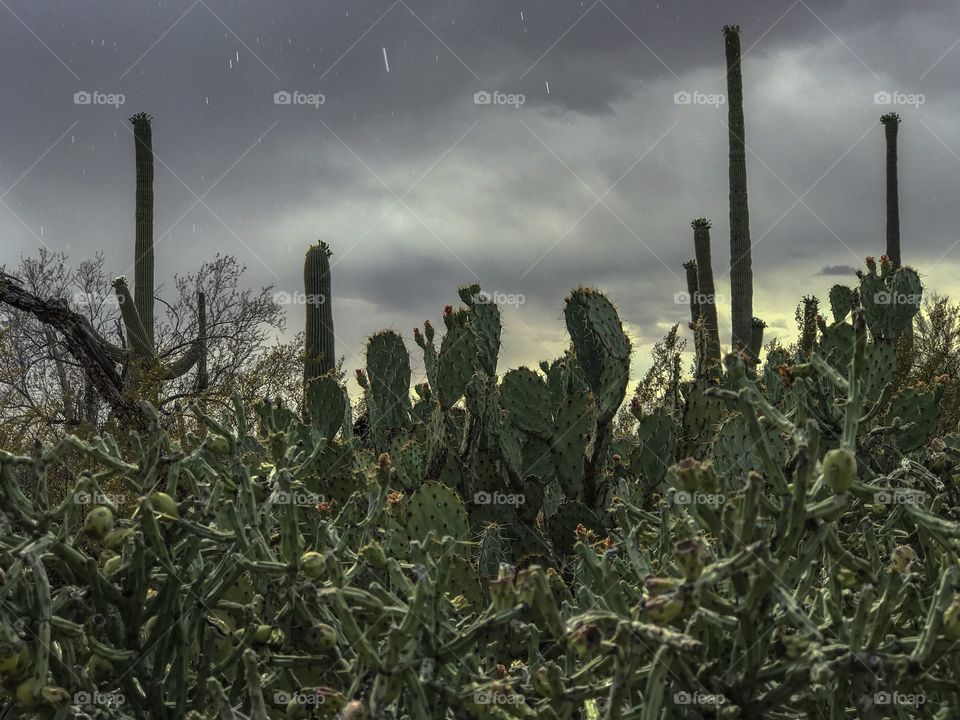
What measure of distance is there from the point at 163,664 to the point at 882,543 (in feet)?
Answer: 4.83

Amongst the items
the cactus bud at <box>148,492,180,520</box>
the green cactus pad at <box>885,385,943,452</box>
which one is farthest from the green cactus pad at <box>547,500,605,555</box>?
the cactus bud at <box>148,492,180,520</box>

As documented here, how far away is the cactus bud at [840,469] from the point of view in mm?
1123

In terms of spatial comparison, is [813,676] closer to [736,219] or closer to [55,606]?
[55,606]

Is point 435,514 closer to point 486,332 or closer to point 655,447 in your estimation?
point 655,447

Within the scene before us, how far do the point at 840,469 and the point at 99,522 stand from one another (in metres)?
1.06

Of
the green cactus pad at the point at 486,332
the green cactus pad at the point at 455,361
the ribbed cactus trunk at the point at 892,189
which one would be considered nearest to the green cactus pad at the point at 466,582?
the green cactus pad at the point at 455,361

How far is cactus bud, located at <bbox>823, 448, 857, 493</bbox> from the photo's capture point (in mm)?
1123

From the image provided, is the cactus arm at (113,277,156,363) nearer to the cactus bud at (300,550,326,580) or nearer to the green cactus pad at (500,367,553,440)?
the green cactus pad at (500,367,553,440)

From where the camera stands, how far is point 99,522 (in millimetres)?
1384

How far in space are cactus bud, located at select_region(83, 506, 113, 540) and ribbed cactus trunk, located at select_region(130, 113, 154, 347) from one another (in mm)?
15707

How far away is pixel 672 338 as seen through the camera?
6367mm

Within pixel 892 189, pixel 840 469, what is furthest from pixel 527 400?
pixel 892 189

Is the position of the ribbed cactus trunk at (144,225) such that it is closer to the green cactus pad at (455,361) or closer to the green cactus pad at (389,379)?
the green cactus pad at (389,379)

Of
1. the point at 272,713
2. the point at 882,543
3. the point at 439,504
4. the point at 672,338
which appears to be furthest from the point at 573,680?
the point at 672,338
